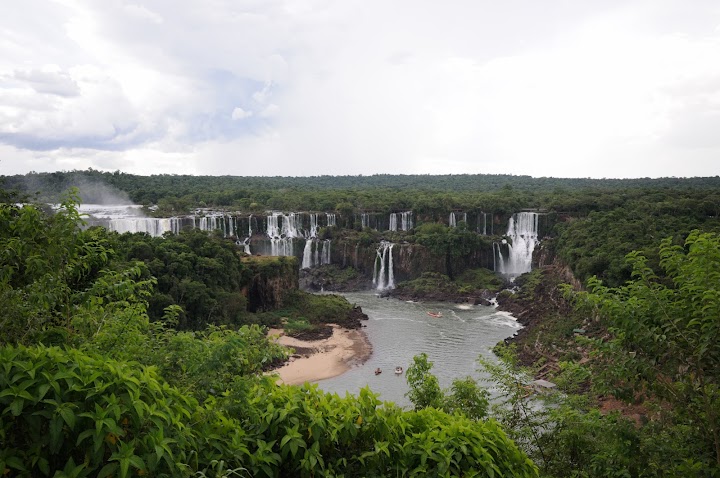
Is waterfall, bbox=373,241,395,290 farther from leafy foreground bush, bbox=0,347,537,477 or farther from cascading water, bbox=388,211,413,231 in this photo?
leafy foreground bush, bbox=0,347,537,477

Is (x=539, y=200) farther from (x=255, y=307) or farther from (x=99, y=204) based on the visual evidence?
(x=99, y=204)

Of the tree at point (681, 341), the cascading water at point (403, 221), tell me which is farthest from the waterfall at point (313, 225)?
the tree at point (681, 341)

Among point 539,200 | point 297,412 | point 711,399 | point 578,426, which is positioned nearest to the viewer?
point 297,412

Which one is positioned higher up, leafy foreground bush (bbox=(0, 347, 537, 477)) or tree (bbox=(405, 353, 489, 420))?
leafy foreground bush (bbox=(0, 347, 537, 477))

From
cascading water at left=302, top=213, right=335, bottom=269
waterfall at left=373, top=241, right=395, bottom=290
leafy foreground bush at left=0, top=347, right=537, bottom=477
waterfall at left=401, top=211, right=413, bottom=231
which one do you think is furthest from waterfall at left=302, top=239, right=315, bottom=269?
leafy foreground bush at left=0, top=347, right=537, bottom=477

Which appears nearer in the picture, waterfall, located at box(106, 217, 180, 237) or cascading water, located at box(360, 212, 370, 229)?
waterfall, located at box(106, 217, 180, 237)

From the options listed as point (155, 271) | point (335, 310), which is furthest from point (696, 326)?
point (335, 310)
